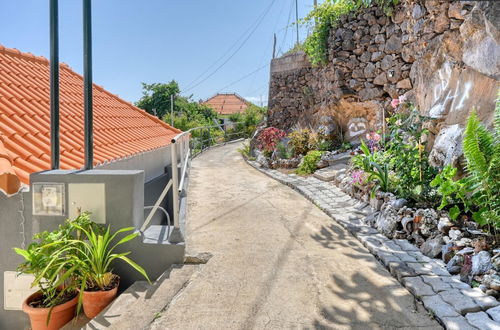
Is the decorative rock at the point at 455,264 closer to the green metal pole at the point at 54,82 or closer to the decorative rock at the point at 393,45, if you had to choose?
the green metal pole at the point at 54,82

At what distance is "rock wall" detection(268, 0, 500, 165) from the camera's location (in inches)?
176

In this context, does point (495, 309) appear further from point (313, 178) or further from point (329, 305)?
point (313, 178)

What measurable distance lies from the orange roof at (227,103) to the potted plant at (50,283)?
99.0ft

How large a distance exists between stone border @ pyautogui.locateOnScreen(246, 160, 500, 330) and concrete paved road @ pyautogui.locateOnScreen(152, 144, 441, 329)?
0.09 metres

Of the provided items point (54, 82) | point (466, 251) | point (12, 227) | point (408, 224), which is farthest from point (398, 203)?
point (12, 227)

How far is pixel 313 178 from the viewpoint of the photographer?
7758 millimetres

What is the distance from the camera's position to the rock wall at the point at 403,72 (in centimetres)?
447

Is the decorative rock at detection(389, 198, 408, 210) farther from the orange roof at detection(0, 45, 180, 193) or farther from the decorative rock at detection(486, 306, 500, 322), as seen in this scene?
the orange roof at detection(0, 45, 180, 193)

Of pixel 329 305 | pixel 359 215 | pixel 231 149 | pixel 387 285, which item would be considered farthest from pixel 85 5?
pixel 231 149

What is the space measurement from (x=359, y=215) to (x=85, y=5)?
4.18 meters

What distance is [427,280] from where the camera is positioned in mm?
2908

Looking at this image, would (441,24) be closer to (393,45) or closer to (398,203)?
(393,45)

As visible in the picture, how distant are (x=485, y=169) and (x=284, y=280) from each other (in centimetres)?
213

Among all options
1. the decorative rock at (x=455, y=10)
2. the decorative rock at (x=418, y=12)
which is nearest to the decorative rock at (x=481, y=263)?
the decorative rock at (x=455, y=10)
